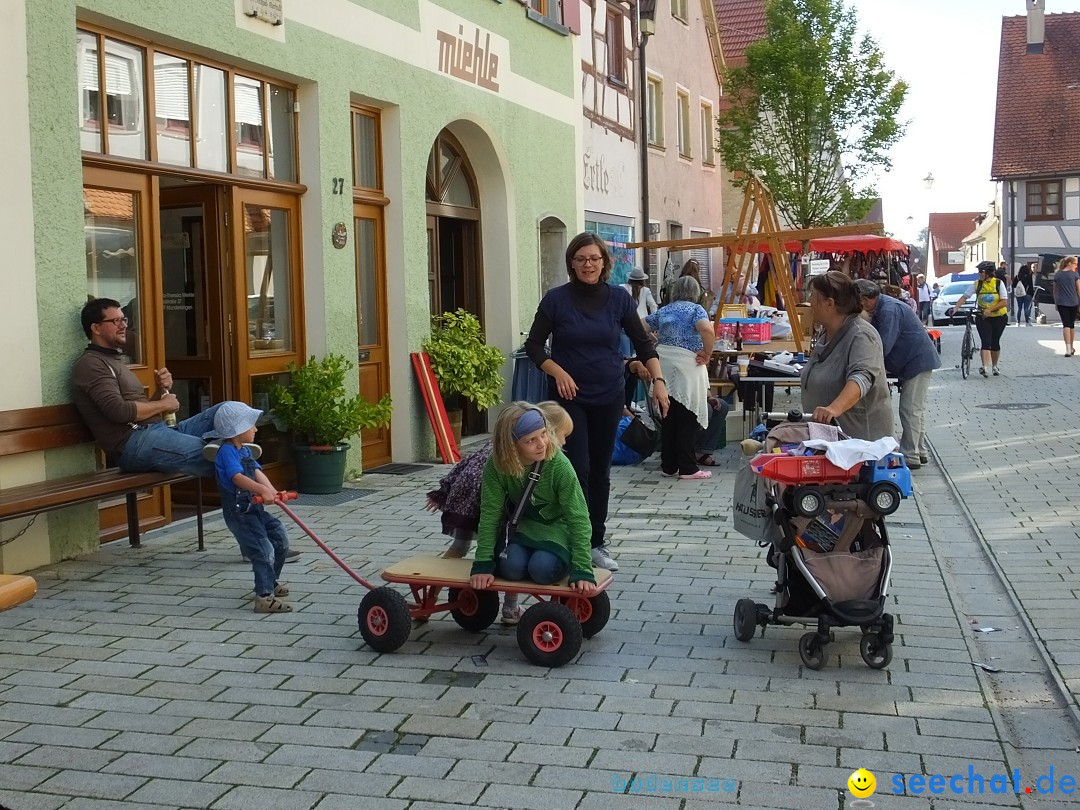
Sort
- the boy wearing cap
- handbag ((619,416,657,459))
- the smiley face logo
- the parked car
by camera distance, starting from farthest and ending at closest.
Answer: the parked car < handbag ((619,416,657,459)) < the boy wearing cap < the smiley face logo

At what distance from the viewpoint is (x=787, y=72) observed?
29.1 metres

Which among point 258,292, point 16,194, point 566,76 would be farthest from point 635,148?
point 16,194

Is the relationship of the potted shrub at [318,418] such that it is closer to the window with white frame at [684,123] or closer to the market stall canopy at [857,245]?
the market stall canopy at [857,245]

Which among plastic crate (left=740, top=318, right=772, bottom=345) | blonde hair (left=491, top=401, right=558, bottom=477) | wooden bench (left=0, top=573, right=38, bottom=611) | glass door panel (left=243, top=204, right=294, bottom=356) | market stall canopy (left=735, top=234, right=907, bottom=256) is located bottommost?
wooden bench (left=0, top=573, right=38, bottom=611)

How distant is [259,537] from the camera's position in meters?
6.39

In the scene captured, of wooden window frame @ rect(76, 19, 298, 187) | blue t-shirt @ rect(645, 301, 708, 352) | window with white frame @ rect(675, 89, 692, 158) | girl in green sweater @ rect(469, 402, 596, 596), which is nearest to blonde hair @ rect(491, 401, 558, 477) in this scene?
girl in green sweater @ rect(469, 402, 596, 596)

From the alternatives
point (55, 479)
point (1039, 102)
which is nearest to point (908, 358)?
point (55, 479)

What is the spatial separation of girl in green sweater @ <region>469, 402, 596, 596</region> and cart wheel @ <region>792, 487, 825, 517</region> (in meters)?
0.85

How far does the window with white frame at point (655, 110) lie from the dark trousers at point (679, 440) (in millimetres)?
12975

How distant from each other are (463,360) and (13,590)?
30.0 ft

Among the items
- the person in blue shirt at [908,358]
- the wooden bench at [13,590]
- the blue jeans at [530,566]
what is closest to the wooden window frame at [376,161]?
the person in blue shirt at [908,358]

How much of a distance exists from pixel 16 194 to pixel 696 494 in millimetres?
5315

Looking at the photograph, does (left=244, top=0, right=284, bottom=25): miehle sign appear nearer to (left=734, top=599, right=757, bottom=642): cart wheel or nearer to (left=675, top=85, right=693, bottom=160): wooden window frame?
(left=734, top=599, right=757, bottom=642): cart wheel

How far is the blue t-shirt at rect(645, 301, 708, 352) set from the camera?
1110 cm
